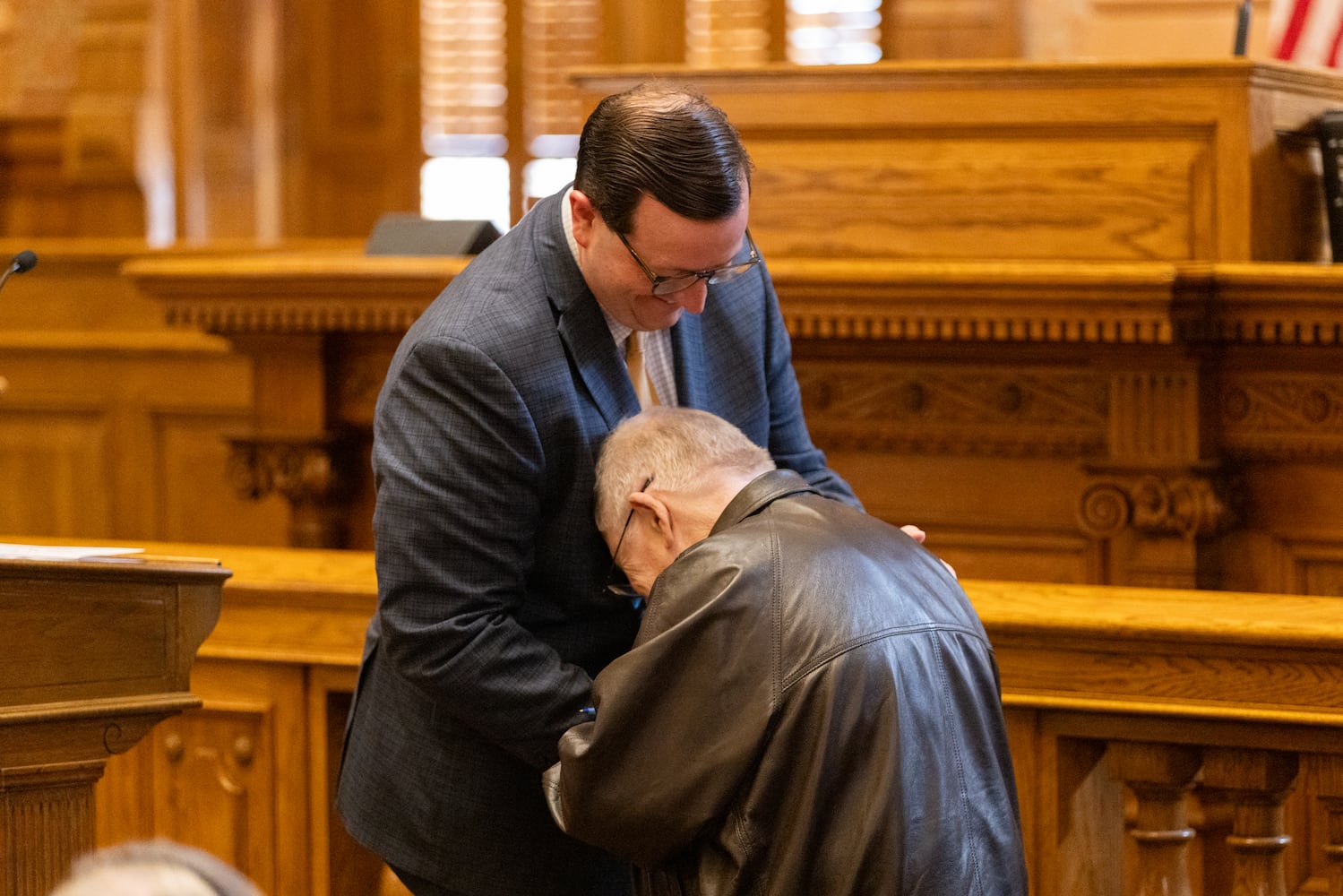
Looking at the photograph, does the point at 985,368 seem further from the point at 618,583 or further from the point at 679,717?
the point at 679,717

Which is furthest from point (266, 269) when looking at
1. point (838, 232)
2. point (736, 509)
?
point (736, 509)

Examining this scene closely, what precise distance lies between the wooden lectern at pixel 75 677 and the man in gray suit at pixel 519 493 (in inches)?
10.8

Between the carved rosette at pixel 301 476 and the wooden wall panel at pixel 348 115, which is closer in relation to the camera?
the carved rosette at pixel 301 476

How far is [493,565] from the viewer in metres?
2.10

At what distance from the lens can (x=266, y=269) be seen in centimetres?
410

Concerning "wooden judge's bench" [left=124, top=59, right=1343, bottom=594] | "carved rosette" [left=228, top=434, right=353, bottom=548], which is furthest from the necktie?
"carved rosette" [left=228, top=434, right=353, bottom=548]

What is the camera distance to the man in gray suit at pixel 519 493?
2033 mm

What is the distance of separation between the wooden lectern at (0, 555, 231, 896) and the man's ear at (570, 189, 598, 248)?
649 mm

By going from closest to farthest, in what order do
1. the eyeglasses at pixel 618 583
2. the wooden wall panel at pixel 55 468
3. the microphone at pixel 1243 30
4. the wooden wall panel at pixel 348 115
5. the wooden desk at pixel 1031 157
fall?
the eyeglasses at pixel 618 583 → the wooden desk at pixel 1031 157 → the microphone at pixel 1243 30 → the wooden wall panel at pixel 55 468 → the wooden wall panel at pixel 348 115

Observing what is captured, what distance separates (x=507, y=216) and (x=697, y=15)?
1246mm

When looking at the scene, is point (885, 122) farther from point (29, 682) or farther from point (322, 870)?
point (29, 682)

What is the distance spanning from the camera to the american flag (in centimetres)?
436

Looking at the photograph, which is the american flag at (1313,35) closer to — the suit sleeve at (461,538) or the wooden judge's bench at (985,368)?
the wooden judge's bench at (985,368)

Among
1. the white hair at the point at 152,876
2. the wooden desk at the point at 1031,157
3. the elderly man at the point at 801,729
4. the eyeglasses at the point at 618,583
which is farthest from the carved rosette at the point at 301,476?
the white hair at the point at 152,876
